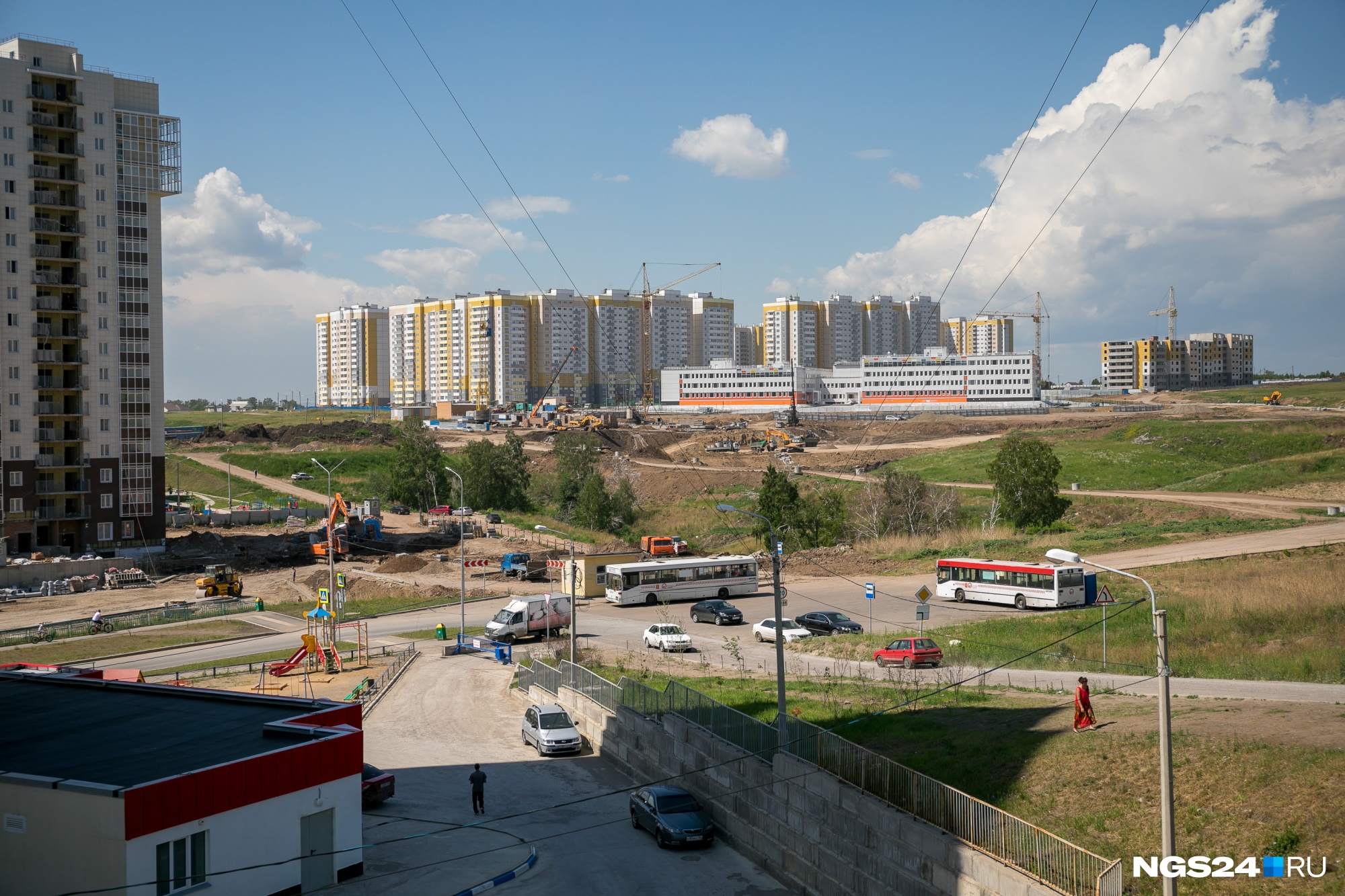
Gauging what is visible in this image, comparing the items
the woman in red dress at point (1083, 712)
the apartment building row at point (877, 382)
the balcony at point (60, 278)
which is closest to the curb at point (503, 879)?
the woman in red dress at point (1083, 712)

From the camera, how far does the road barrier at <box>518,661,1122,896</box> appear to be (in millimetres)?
13875

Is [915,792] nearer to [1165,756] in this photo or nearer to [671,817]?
[1165,756]

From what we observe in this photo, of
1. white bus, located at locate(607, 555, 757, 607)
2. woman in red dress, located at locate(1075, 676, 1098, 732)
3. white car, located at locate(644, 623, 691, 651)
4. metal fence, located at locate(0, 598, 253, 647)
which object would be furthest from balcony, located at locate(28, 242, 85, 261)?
woman in red dress, located at locate(1075, 676, 1098, 732)

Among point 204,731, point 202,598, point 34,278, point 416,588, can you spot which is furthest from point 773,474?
point 34,278

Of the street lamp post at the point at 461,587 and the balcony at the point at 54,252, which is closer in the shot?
the street lamp post at the point at 461,587

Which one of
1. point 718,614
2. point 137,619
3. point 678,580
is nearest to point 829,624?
point 718,614

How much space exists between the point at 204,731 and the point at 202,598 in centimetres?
3883

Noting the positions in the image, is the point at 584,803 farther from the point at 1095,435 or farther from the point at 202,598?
the point at 1095,435

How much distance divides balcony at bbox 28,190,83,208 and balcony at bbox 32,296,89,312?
5.83 metres

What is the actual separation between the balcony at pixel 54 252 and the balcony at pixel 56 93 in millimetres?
9092

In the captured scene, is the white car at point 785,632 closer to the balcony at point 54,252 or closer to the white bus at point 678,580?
the white bus at point 678,580

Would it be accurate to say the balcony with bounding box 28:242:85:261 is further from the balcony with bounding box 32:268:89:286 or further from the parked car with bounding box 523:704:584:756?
the parked car with bounding box 523:704:584:756

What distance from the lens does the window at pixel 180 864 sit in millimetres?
15234

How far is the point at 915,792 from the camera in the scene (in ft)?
54.1
